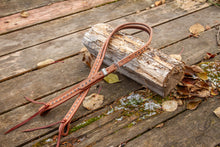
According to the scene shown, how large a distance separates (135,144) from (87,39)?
96 cm

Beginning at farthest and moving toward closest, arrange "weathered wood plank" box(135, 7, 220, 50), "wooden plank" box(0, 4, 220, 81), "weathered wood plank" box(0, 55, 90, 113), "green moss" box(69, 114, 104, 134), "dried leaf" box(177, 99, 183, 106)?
"weathered wood plank" box(135, 7, 220, 50)
"wooden plank" box(0, 4, 220, 81)
"weathered wood plank" box(0, 55, 90, 113)
"dried leaf" box(177, 99, 183, 106)
"green moss" box(69, 114, 104, 134)

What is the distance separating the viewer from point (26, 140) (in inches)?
58.3

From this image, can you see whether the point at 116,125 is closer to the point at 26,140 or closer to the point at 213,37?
the point at 26,140

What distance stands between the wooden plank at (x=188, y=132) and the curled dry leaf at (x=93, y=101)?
15.3 inches

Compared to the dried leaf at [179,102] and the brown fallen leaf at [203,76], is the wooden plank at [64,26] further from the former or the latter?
the dried leaf at [179,102]

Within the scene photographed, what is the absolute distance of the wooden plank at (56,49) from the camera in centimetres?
206

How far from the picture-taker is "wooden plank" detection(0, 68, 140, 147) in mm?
1499

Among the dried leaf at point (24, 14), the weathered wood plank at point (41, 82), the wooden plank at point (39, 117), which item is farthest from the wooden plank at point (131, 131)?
the dried leaf at point (24, 14)

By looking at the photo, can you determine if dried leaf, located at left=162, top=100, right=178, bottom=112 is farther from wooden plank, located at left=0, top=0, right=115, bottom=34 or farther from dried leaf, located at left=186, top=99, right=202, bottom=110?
wooden plank, located at left=0, top=0, right=115, bottom=34

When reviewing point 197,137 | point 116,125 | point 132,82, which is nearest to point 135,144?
point 116,125

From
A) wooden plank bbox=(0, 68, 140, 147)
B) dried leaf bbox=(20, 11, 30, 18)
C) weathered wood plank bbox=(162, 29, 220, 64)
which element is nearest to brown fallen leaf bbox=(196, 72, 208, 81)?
weathered wood plank bbox=(162, 29, 220, 64)

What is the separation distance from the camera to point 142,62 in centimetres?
165

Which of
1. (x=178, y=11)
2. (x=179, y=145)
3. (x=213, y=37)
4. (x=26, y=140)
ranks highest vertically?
(x=178, y=11)

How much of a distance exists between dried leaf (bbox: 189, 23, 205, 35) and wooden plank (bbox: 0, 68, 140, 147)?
39.0 inches
